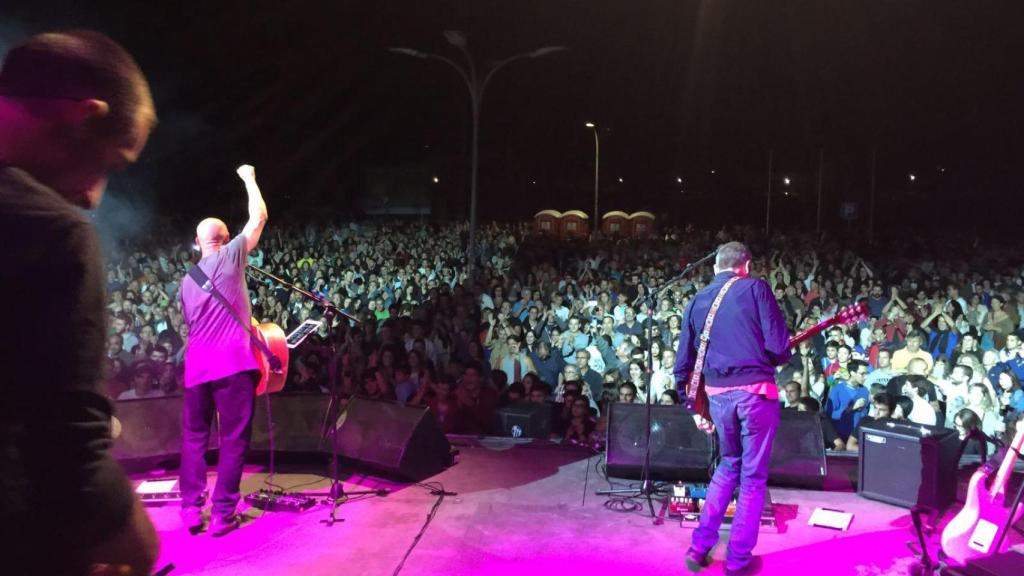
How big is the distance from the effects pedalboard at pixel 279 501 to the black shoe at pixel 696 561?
2129 millimetres

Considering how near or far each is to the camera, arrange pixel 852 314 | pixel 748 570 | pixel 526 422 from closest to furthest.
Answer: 1. pixel 748 570
2. pixel 852 314
3. pixel 526 422

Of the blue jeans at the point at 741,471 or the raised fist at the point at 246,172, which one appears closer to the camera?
the blue jeans at the point at 741,471

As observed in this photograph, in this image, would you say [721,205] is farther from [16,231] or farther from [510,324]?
[16,231]

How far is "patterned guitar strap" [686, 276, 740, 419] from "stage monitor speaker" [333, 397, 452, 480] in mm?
1897

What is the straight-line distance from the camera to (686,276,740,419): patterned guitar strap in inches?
144

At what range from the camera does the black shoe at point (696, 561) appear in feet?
11.9

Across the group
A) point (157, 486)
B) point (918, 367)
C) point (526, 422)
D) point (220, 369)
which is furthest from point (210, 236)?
point (918, 367)

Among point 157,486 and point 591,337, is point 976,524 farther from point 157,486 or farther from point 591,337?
point 591,337

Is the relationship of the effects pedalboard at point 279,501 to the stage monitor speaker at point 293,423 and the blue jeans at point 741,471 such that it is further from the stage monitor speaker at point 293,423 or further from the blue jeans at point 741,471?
the blue jeans at point 741,471

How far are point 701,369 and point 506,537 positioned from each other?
1328mm

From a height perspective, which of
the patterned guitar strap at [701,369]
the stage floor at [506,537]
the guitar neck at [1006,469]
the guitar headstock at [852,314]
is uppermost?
the guitar headstock at [852,314]

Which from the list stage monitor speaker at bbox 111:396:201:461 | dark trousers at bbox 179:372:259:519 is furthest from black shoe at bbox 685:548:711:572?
stage monitor speaker at bbox 111:396:201:461

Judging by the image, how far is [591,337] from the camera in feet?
27.8

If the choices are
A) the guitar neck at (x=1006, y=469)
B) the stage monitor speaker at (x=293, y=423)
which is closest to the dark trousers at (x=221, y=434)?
the stage monitor speaker at (x=293, y=423)
